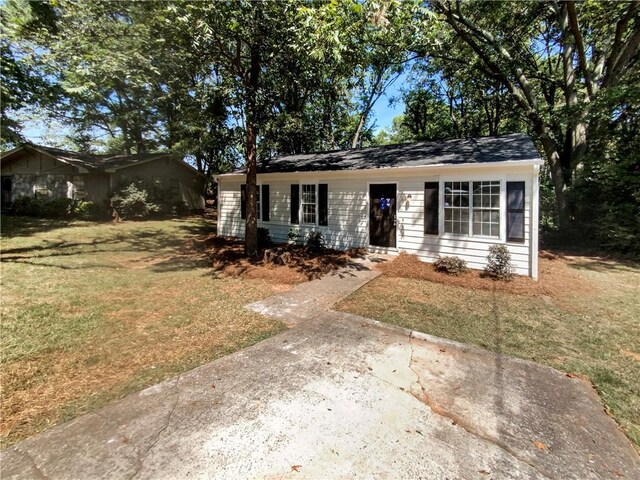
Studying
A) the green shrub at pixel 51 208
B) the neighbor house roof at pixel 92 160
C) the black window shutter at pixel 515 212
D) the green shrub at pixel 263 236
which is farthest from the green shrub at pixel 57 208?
the black window shutter at pixel 515 212

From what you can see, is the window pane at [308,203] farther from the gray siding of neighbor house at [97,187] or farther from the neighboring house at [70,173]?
the gray siding of neighbor house at [97,187]

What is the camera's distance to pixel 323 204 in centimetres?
1134

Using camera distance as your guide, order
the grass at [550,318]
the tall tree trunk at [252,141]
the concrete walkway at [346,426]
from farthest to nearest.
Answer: the tall tree trunk at [252,141] → the grass at [550,318] → the concrete walkway at [346,426]

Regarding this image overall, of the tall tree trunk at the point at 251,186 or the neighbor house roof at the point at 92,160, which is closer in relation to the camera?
the tall tree trunk at the point at 251,186

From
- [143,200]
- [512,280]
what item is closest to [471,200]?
[512,280]

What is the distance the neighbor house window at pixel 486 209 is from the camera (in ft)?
26.1

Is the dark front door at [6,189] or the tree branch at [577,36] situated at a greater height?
the tree branch at [577,36]

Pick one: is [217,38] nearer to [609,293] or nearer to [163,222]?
[609,293]

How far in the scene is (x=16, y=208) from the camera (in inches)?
741

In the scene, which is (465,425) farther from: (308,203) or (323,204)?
(308,203)

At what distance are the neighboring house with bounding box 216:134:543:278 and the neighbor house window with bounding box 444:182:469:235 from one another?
1.0 inches

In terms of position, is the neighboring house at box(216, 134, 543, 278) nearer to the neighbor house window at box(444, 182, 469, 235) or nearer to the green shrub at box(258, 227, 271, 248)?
the neighbor house window at box(444, 182, 469, 235)

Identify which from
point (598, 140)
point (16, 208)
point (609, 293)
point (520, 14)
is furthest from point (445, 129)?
point (16, 208)

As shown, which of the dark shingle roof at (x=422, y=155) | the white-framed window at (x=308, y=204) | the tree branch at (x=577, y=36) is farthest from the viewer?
the white-framed window at (x=308, y=204)
